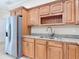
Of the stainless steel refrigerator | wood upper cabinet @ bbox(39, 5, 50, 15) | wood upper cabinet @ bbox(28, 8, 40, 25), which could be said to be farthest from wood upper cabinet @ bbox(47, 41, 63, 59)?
the stainless steel refrigerator

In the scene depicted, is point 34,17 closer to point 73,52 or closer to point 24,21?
point 24,21

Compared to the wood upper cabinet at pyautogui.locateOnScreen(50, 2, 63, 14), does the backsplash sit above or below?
below

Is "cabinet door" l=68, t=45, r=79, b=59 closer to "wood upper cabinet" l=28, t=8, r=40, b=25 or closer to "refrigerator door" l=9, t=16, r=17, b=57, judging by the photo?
"wood upper cabinet" l=28, t=8, r=40, b=25

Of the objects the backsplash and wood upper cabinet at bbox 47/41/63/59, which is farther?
the backsplash

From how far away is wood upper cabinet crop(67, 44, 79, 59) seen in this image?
2.67 metres

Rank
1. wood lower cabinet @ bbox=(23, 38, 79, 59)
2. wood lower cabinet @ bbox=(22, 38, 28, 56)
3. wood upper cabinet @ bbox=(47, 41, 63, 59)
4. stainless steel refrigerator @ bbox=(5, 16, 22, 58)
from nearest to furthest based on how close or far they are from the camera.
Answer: wood lower cabinet @ bbox=(23, 38, 79, 59) < wood upper cabinet @ bbox=(47, 41, 63, 59) < wood lower cabinet @ bbox=(22, 38, 28, 56) < stainless steel refrigerator @ bbox=(5, 16, 22, 58)

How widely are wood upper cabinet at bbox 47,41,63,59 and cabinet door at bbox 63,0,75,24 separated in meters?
0.72

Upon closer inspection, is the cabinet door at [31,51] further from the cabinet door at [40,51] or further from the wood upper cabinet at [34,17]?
the wood upper cabinet at [34,17]

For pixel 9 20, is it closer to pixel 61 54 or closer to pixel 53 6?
pixel 53 6

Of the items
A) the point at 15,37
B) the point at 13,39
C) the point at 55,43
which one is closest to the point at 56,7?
the point at 55,43

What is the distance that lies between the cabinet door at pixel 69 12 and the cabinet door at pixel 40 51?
1.01 m

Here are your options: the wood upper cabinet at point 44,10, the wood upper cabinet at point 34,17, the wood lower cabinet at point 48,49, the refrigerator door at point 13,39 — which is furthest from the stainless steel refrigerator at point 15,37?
the wood upper cabinet at point 44,10

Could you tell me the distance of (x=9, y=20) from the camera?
549 centimetres

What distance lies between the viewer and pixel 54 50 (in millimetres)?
3312
